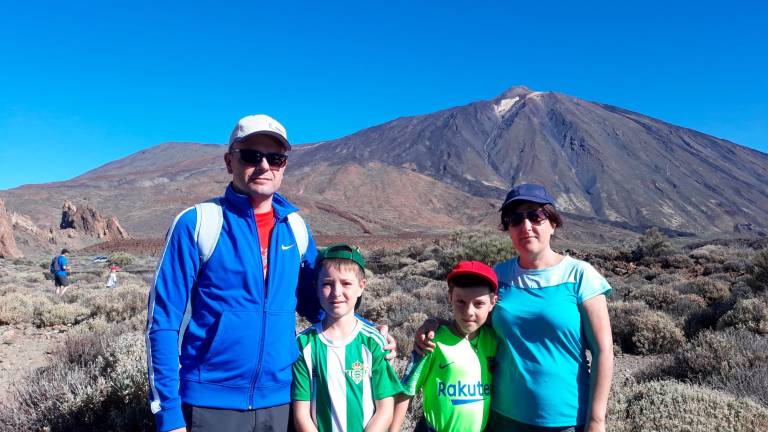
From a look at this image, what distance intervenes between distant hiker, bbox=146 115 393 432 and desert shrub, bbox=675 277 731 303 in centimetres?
836

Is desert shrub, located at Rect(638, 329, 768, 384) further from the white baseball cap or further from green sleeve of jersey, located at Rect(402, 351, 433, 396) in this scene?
the white baseball cap

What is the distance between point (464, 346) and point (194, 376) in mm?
1055

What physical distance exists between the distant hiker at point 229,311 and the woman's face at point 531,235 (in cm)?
95

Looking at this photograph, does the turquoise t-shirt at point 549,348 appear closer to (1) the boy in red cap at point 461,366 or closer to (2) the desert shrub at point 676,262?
(1) the boy in red cap at point 461,366

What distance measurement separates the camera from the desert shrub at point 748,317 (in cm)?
566

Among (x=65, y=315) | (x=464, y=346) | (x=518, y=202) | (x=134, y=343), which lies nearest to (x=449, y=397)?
(x=464, y=346)

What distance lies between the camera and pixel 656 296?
26.0 feet

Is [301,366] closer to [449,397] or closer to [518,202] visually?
[449,397]

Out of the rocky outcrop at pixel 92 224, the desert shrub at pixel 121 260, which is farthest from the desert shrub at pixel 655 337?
the rocky outcrop at pixel 92 224

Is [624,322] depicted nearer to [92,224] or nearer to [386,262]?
[386,262]

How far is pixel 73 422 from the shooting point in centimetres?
347

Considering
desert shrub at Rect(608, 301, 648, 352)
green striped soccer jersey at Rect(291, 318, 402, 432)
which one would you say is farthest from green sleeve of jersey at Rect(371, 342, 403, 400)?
desert shrub at Rect(608, 301, 648, 352)

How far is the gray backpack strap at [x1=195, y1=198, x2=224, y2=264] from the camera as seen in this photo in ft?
A: 6.09

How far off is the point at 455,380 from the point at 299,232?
90 centimetres
